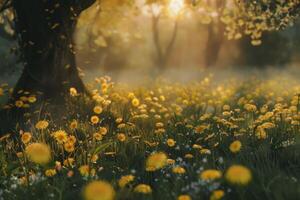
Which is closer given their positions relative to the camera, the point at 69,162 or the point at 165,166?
the point at 165,166

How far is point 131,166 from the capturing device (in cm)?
586

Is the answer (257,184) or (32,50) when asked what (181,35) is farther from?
(257,184)

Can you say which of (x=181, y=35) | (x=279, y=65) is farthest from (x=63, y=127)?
(x=181, y=35)

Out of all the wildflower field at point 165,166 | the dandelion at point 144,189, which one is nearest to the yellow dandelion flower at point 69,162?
the wildflower field at point 165,166

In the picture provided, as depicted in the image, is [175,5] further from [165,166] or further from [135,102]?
[165,166]

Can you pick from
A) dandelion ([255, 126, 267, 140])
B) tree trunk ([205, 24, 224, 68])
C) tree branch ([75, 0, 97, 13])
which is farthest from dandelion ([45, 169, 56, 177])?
tree trunk ([205, 24, 224, 68])

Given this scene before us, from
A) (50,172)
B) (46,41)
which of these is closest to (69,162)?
(50,172)

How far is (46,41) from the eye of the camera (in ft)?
33.4

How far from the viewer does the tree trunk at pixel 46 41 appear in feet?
33.5

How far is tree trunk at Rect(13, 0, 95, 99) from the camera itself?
33.5 feet

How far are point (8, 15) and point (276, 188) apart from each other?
1551cm

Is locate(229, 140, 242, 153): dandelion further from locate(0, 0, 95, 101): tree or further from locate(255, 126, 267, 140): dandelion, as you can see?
locate(0, 0, 95, 101): tree

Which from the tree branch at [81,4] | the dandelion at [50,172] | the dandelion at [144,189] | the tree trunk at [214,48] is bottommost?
the tree trunk at [214,48]

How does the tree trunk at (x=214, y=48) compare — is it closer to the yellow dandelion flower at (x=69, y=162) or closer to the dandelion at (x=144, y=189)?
the yellow dandelion flower at (x=69, y=162)
